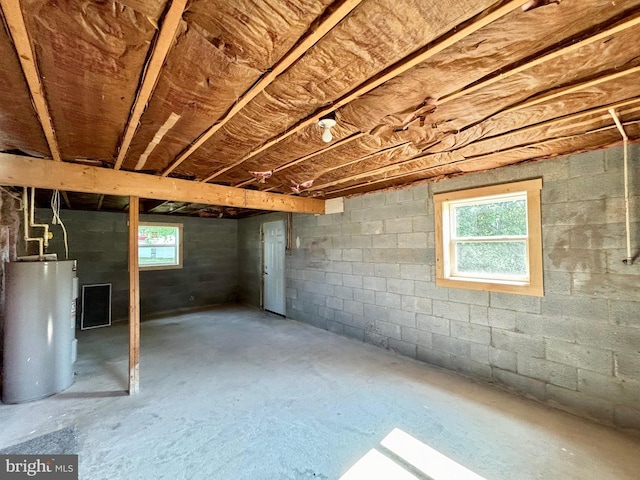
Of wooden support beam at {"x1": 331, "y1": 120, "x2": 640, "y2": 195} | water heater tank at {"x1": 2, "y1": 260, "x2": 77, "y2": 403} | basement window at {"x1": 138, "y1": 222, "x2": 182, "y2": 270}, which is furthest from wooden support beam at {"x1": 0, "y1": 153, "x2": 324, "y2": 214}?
basement window at {"x1": 138, "y1": 222, "x2": 182, "y2": 270}

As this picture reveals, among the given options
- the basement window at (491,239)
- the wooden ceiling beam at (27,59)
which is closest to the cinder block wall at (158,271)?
the wooden ceiling beam at (27,59)

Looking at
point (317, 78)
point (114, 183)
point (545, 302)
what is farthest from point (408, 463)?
point (114, 183)

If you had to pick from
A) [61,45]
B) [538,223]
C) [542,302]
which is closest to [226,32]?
[61,45]

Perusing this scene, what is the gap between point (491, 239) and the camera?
2.92m

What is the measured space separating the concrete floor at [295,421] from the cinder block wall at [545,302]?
0.73 ft

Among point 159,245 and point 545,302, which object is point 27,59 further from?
point 159,245

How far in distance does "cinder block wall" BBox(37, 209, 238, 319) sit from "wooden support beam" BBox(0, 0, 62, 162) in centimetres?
438

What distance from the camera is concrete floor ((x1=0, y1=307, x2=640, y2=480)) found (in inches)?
71.1

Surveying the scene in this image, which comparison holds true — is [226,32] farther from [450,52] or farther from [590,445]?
[590,445]

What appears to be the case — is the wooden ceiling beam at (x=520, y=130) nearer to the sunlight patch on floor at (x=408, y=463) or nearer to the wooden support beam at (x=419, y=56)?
the wooden support beam at (x=419, y=56)

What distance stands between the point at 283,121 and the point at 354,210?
102 inches

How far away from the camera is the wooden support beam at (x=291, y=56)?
3.24 feet

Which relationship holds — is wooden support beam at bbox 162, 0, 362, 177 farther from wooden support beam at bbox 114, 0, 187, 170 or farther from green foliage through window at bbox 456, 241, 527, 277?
green foliage through window at bbox 456, 241, 527, 277

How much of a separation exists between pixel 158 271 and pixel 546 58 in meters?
6.72
